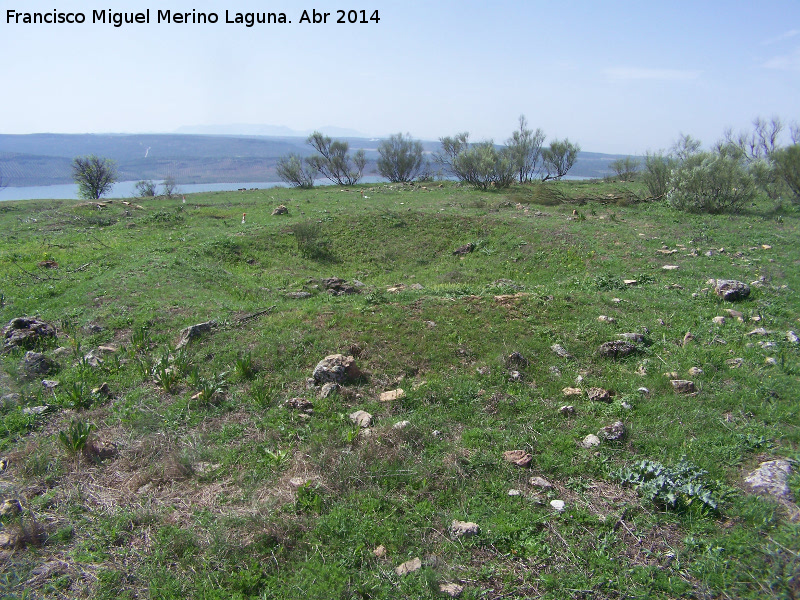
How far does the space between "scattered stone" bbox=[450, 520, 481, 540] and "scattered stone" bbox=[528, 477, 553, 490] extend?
85cm

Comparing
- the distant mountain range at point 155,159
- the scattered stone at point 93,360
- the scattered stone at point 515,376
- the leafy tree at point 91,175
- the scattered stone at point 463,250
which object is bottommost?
the scattered stone at point 93,360

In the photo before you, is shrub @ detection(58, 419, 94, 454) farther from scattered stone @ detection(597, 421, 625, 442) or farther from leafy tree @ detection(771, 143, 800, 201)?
leafy tree @ detection(771, 143, 800, 201)

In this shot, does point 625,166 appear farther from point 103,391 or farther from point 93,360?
point 103,391

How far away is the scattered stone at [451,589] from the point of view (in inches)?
134

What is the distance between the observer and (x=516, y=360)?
22.5 feet

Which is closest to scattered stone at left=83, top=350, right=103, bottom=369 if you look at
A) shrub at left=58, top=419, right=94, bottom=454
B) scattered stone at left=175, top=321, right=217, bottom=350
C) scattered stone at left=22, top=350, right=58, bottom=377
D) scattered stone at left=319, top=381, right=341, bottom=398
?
scattered stone at left=22, top=350, right=58, bottom=377

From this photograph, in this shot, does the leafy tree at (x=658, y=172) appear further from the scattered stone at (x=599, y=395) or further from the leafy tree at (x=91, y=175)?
the leafy tree at (x=91, y=175)

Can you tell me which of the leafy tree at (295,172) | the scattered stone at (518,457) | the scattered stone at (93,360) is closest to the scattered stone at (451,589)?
the scattered stone at (518,457)

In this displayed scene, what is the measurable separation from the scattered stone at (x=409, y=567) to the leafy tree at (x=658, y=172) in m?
23.8

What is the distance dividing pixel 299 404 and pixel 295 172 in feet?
114

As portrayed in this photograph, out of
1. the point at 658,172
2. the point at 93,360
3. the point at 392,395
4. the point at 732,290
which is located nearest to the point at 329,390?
the point at 392,395

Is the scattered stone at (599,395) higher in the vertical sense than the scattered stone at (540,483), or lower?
higher

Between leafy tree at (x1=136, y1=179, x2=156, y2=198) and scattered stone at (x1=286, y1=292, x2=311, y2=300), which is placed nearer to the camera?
scattered stone at (x1=286, y1=292, x2=311, y2=300)

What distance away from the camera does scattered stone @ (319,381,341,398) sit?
620 cm
